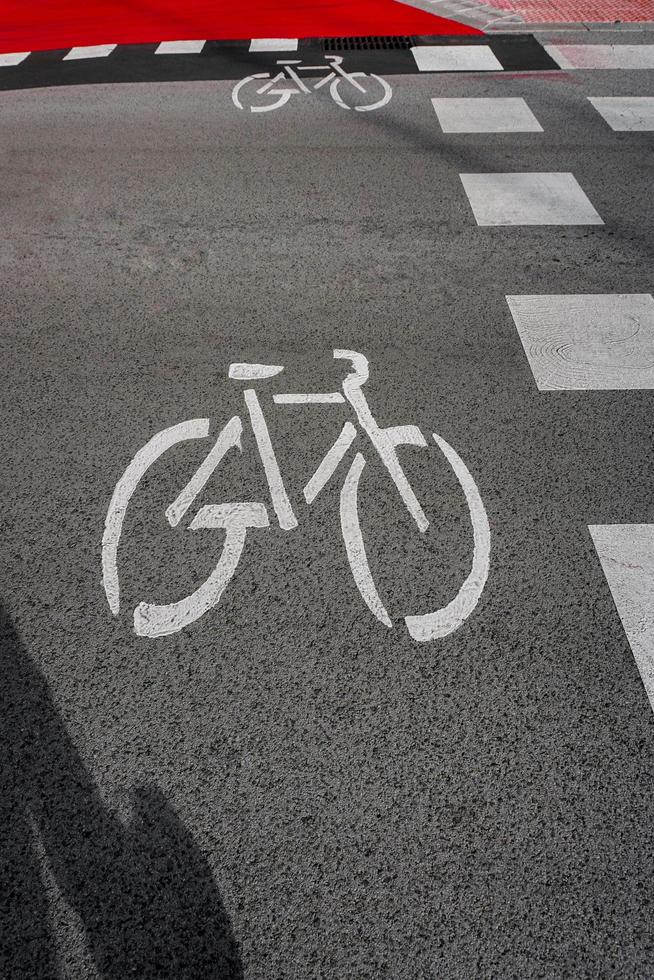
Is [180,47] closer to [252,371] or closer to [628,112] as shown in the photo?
[628,112]

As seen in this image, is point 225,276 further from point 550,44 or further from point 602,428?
point 550,44

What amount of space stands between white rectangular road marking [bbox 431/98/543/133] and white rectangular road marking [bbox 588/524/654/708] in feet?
17.5

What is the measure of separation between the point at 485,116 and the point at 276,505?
231 inches

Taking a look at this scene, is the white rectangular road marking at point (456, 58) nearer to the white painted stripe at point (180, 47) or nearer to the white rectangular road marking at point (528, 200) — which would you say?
the white painted stripe at point (180, 47)

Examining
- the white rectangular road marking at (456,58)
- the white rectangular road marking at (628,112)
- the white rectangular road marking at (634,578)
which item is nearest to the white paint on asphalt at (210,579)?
the white rectangular road marking at (634,578)

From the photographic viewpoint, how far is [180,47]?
10008 millimetres

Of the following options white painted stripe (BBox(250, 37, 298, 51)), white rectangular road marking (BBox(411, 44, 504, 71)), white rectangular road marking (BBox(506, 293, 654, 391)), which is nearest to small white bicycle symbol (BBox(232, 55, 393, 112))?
white painted stripe (BBox(250, 37, 298, 51))

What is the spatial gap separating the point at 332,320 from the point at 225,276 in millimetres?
1010

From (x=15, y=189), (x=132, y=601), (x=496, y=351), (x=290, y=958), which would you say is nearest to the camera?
(x=290, y=958)

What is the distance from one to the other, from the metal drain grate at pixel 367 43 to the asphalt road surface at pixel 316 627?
4.52 m

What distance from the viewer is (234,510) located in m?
3.93

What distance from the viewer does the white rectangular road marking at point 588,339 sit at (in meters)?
4.78

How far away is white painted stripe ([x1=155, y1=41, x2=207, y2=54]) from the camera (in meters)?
9.87

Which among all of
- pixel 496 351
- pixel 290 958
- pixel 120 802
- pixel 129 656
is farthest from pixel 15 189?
pixel 290 958
